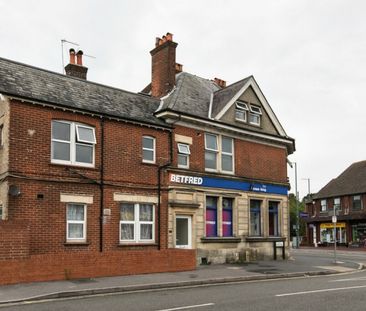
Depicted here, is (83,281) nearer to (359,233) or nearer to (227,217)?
(227,217)

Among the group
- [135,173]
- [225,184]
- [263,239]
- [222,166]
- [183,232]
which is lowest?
[263,239]

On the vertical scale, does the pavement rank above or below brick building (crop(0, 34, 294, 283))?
below

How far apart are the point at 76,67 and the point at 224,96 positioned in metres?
7.69

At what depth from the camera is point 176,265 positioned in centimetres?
1819

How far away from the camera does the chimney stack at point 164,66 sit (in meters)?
24.7

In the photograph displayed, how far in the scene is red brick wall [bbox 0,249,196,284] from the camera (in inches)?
566

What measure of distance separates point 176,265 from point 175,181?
4.63 m

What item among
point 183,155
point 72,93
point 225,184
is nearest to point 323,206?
point 225,184

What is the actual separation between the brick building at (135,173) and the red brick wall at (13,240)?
0.03 meters

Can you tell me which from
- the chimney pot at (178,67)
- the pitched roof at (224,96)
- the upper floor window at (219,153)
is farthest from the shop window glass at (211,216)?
the chimney pot at (178,67)

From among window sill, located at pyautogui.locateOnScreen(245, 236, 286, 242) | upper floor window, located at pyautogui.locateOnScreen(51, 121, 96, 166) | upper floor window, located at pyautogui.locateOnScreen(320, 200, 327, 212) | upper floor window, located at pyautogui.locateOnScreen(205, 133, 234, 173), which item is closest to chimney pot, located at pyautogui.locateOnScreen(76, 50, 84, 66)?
upper floor window, located at pyautogui.locateOnScreen(51, 121, 96, 166)

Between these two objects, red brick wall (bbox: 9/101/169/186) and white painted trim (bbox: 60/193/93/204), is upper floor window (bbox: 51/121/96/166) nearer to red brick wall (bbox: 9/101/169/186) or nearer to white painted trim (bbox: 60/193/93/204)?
red brick wall (bbox: 9/101/169/186)

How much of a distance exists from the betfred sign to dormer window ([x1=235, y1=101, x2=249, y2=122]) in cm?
440

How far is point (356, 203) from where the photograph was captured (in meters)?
51.5
